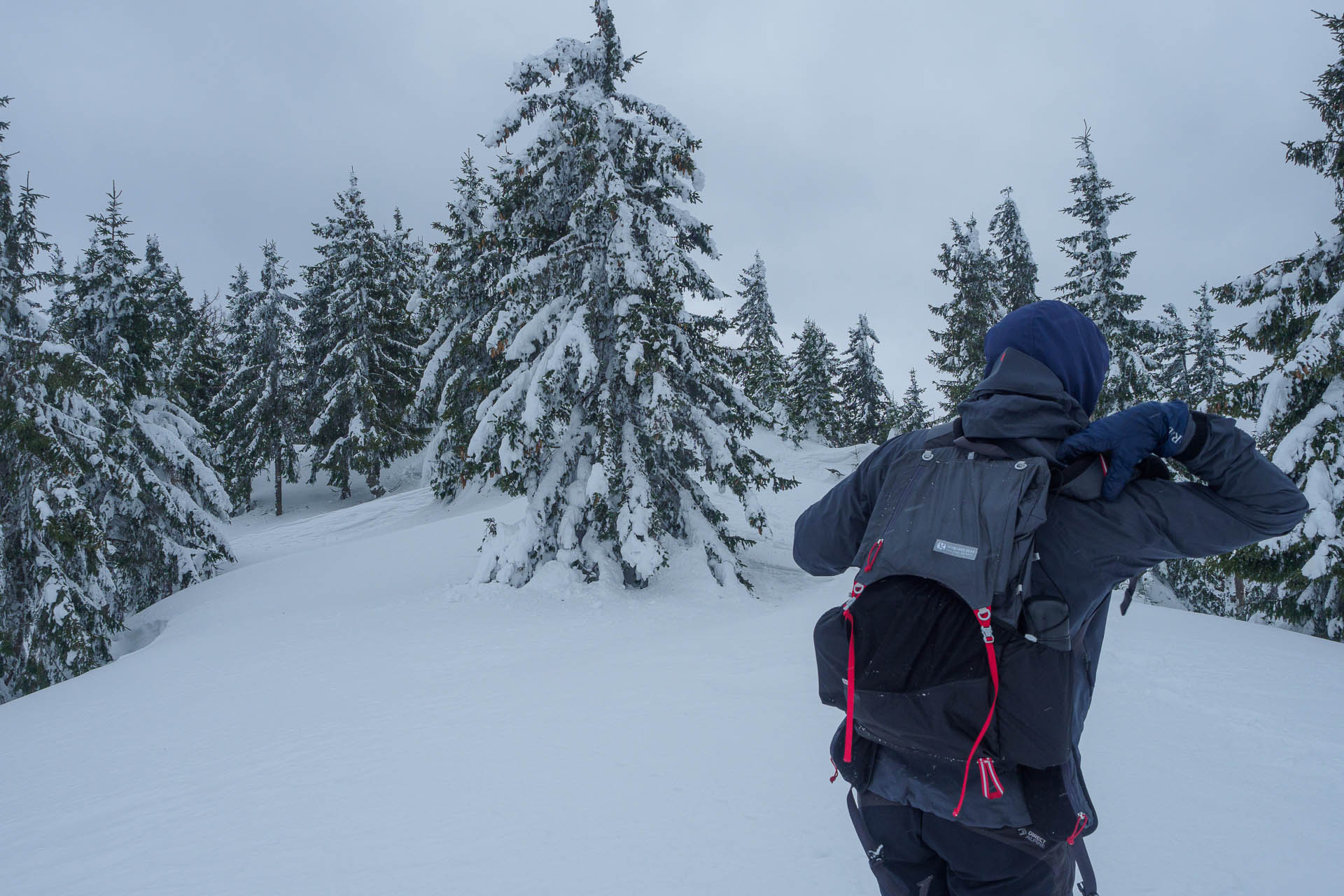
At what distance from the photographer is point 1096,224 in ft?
63.4

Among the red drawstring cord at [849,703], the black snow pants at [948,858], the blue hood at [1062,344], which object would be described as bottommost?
the black snow pants at [948,858]

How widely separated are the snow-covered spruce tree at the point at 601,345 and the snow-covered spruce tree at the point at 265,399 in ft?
74.7

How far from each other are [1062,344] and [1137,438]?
0.39 m

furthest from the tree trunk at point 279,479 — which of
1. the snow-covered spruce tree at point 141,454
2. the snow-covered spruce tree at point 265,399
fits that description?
the snow-covered spruce tree at point 141,454

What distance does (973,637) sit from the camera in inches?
71.9

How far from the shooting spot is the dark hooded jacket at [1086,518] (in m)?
1.77

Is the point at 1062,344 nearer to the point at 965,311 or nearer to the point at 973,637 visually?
the point at 973,637

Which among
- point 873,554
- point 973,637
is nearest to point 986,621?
point 973,637

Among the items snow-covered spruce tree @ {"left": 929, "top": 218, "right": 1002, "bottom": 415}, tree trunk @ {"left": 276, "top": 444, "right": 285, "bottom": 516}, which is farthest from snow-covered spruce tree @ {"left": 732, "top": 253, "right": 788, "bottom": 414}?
tree trunk @ {"left": 276, "top": 444, "right": 285, "bottom": 516}

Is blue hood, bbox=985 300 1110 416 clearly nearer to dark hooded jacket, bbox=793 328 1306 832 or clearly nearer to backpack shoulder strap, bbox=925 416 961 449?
dark hooded jacket, bbox=793 328 1306 832

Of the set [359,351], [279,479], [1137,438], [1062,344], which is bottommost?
[279,479]

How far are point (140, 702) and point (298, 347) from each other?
1245 inches

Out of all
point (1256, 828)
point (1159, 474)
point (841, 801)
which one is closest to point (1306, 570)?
point (1256, 828)

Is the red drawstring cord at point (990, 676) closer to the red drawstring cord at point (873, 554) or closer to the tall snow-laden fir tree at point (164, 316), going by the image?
the red drawstring cord at point (873, 554)
